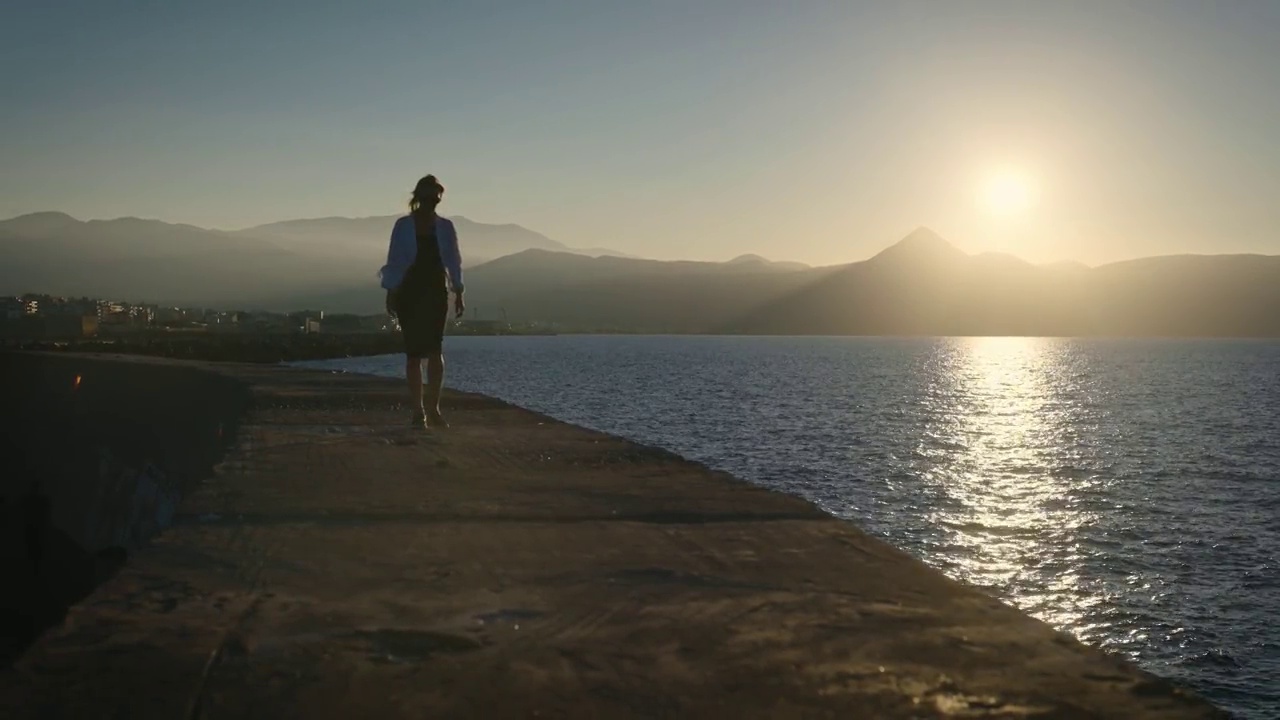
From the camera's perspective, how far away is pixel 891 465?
24688 mm

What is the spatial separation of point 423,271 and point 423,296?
204 mm

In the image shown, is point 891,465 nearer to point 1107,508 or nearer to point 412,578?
point 1107,508

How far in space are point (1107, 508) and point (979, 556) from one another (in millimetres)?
6515

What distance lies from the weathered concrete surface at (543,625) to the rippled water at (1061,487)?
285 inches

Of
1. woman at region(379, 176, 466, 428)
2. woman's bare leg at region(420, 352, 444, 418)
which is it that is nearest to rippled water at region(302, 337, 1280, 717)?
woman's bare leg at region(420, 352, 444, 418)

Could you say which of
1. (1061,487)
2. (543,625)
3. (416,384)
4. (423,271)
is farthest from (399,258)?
(1061,487)

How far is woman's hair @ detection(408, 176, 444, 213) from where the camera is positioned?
28.2 feet

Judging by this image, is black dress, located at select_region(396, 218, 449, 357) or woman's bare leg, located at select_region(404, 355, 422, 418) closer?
black dress, located at select_region(396, 218, 449, 357)

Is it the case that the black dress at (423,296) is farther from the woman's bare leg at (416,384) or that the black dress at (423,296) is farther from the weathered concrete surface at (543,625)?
the weathered concrete surface at (543,625)

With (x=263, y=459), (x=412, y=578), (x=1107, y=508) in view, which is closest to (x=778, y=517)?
(x=412, y=578)

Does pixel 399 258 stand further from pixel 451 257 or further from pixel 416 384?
pixel 416 384

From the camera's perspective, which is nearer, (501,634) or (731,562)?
(501,634)

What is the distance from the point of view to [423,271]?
28.5ft

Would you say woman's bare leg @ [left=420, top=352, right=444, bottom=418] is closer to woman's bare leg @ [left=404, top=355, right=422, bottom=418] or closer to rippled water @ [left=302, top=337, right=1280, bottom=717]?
woman's bare leg @ [left=404, top=355, right=422, bottom=418]
